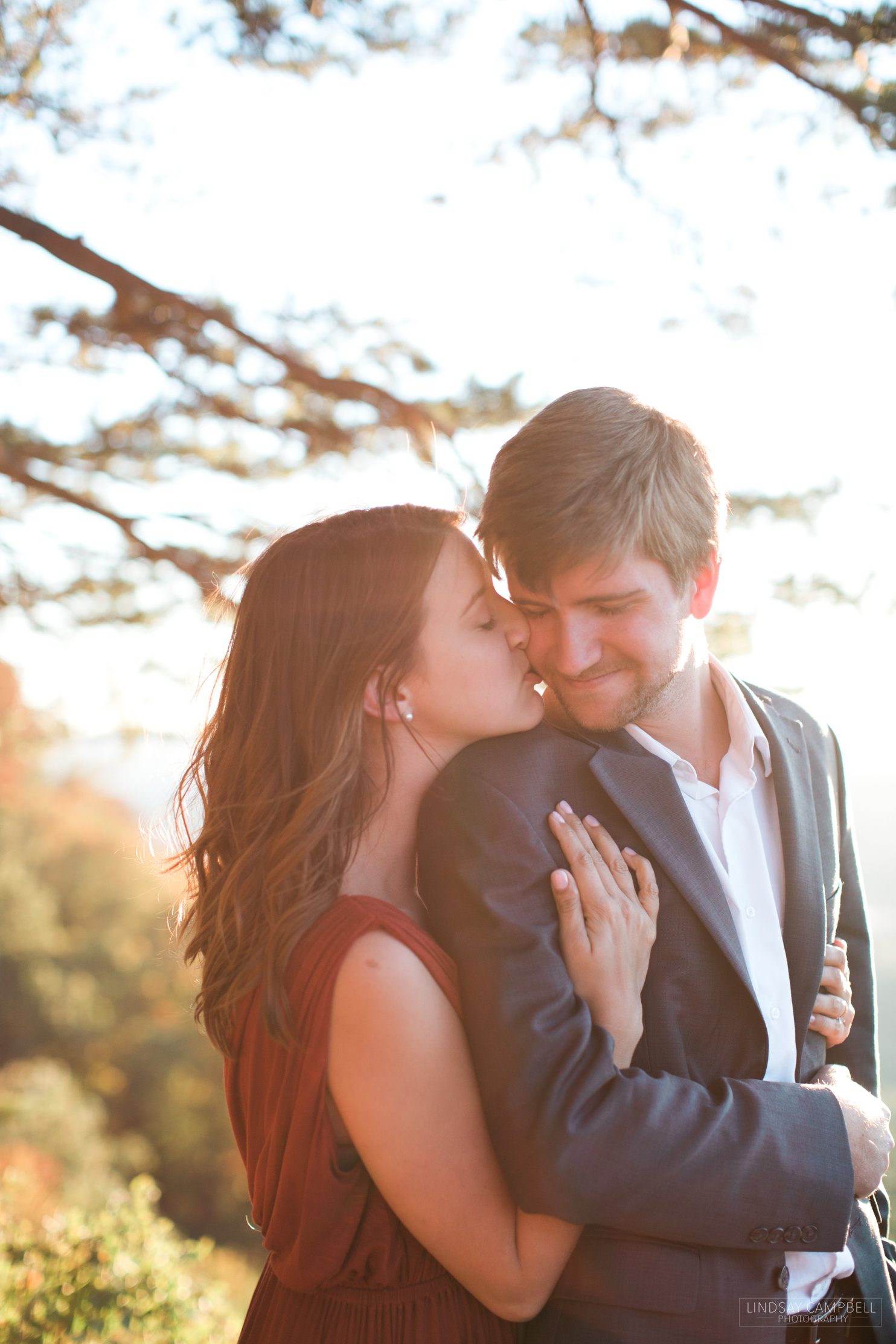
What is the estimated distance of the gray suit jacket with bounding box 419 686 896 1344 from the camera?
1.79 metres

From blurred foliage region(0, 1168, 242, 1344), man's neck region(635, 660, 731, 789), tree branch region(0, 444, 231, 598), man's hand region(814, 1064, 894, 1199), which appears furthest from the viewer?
tree branch region(0, 444, 231, 598)

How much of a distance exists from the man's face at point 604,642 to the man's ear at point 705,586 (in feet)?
0.63

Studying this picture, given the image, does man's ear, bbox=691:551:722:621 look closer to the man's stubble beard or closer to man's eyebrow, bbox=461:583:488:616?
the man's stubble beard

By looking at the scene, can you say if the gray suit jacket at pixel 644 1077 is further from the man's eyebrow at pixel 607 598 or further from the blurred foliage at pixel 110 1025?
the blurred foliage at pixel 110 1025

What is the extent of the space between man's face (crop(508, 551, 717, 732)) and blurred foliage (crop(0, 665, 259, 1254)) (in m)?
18.6

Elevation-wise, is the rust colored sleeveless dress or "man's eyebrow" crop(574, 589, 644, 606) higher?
"man's eyebrow" crop(574, 589, 644, 606)

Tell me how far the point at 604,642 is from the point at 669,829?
0.44 metres

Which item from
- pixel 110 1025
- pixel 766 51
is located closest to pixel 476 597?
pixel 766 51

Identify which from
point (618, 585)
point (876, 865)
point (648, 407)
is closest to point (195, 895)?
point (618, 585)

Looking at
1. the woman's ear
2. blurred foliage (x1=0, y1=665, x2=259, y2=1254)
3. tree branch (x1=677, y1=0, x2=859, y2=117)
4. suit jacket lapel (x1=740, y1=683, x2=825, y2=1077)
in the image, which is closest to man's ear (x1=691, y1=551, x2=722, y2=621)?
suit jacket lapel (x1=740, y1=683, x2=825, y2=1077)

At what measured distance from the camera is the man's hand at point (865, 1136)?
2.05 metres

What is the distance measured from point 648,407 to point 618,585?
1.63 feet

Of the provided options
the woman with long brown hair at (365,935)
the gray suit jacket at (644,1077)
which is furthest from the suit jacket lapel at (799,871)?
the woman with long brown hair at (365,935)

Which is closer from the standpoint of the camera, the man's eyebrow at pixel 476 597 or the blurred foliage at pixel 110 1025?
the man's eyebrow at pixel 476 597
